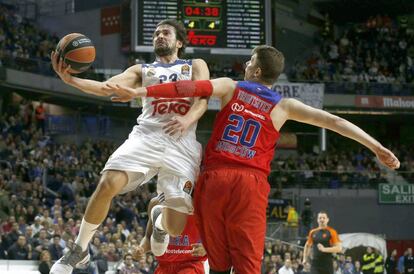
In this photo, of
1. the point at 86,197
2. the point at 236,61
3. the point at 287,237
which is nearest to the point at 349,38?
the point at 236,61

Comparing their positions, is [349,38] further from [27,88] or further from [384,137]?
[27,88]

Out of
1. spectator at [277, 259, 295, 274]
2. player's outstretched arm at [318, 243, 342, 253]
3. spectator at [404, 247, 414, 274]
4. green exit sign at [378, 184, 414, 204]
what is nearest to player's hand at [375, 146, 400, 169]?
player's outstretched arm at [318, 243, 342, 253]

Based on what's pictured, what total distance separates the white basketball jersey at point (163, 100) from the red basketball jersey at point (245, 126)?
841 mm

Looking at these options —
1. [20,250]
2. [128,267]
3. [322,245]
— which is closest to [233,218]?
[322,245]

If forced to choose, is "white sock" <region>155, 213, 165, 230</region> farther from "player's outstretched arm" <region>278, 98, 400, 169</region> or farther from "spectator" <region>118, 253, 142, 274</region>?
"spectator" <region>118, 253, 142, 274</region>

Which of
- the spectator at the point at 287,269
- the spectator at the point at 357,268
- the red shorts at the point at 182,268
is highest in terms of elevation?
the red shorts at the point at 182,268

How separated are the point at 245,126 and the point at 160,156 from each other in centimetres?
105

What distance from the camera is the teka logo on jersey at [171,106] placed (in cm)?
670

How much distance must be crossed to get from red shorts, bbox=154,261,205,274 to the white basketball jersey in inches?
49.4

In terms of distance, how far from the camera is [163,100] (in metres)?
6.76

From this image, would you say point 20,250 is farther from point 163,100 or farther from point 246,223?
point 246,223

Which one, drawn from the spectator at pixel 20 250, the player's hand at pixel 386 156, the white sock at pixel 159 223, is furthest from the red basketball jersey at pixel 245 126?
Result: the spectator at pixel 20 250

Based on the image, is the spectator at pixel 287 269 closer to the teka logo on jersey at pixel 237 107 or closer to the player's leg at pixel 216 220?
the player's leg at pixel 216 220

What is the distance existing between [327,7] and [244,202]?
30.2m
